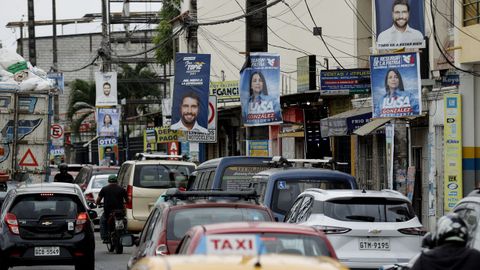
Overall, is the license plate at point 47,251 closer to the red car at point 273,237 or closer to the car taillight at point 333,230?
the car taillight at point 333,230

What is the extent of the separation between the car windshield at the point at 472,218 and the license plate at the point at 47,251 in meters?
8.74

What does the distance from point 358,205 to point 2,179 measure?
14.1 m

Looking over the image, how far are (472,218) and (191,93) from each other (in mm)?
22019

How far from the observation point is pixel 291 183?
1820 centimetres

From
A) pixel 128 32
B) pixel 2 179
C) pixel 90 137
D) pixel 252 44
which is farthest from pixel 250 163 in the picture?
pixel 90 137

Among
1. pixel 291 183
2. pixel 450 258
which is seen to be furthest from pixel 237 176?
pixel 450 258

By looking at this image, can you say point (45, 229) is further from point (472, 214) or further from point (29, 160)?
point (472, 214)

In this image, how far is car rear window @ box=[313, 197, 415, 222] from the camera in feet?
49.2

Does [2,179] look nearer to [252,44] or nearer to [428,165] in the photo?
[252,44]

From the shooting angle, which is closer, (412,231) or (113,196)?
(412,231)

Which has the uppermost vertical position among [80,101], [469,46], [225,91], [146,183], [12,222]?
[80,101]

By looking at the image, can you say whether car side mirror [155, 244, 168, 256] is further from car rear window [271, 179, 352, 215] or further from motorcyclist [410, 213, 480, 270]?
car rear window [271, 179, 352, 215]

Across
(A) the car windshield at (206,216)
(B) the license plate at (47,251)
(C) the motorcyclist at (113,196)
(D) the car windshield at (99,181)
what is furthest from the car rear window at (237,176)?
(D) the car windshield at (99,181)

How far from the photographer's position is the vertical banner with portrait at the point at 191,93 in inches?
1321
